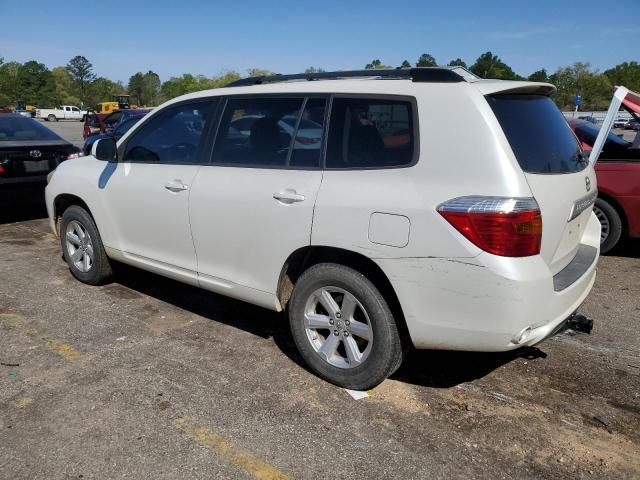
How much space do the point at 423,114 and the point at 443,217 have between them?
0.60 meters

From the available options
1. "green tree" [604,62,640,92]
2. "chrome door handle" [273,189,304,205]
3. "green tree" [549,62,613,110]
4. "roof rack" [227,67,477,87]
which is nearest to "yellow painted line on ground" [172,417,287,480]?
"chrome door handle" [273,189,304,205]

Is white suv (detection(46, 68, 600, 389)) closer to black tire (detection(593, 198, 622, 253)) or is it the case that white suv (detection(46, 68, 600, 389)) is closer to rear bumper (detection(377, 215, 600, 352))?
rear bumper (detection(377, 215, 600, 352))

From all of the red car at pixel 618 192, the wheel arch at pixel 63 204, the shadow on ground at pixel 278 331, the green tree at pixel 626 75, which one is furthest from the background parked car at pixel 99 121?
→ the green tree at pixel 626 75

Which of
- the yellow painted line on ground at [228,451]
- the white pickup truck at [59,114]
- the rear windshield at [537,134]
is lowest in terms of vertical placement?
the white pickup truck at [59,114]

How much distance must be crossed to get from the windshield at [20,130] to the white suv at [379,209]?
15.7ft

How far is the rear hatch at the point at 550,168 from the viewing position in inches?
111

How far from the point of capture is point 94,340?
403 centimetres

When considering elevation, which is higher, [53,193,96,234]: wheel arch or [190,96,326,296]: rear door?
[190,96,326,296]: rear door

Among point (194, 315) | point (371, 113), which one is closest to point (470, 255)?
point (371, 113)

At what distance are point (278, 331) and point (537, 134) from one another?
235 centimetres

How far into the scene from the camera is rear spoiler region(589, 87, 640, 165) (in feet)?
16.8

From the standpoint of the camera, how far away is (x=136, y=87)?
134 meters

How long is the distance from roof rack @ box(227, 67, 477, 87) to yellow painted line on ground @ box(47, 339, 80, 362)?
2245 mm

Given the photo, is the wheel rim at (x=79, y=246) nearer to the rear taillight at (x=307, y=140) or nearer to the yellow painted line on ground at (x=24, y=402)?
the yellow painted line on ground at (x=24, y=402)
